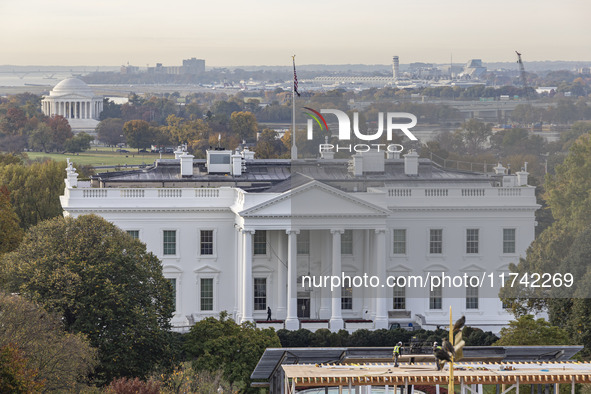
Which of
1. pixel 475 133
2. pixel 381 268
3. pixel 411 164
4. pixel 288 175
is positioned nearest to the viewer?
pixel 475 133

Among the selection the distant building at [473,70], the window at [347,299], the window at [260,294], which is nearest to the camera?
the distant building at [473,70]

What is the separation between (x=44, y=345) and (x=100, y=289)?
8.32 m

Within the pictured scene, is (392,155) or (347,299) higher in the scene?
(392,155)

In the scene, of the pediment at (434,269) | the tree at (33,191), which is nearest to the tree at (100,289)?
the pediment at (434,269)

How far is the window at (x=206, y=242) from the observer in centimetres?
7812

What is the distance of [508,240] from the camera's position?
77875 mm

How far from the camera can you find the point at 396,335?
7075 cm

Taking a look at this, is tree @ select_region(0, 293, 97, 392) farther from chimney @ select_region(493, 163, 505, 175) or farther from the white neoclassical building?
chimney @ select_region(493, 163, 505, 175)

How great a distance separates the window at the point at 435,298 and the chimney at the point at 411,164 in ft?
20.5

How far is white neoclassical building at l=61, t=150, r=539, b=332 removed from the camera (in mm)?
75812

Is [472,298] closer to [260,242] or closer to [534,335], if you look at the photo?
[260,242]

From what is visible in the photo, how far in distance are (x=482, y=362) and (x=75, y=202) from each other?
120 ft

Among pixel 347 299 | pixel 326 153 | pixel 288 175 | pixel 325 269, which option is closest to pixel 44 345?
pixel 326 153

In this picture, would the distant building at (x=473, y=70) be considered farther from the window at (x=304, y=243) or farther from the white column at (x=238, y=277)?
the white column at (x=238, y=277)
